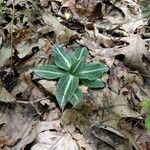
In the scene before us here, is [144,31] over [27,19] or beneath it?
beneath

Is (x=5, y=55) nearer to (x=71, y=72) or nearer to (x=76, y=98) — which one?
(x=71, y=72)

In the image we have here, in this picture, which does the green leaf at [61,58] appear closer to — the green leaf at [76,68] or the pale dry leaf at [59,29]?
the green leaf at [76,68]

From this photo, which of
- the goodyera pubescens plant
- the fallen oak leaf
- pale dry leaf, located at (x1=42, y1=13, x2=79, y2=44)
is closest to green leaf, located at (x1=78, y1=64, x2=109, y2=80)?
the goodyera pubescens plant

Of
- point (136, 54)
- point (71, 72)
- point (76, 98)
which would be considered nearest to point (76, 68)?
point (71, 72)

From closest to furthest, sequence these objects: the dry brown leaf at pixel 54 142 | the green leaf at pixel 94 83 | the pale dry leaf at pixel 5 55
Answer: the dry brown leaf at pixel 54 142
the green leaf at pixel 94 83
the pale dry leaf at pixel 5 55

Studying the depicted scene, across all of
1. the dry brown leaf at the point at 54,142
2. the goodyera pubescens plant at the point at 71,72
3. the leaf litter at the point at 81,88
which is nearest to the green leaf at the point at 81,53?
the goodyera pubescens plant at the point at 71,72

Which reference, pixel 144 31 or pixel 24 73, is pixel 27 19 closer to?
pixel 24 73

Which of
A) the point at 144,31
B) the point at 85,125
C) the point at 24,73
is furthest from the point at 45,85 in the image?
the point at 144,31
